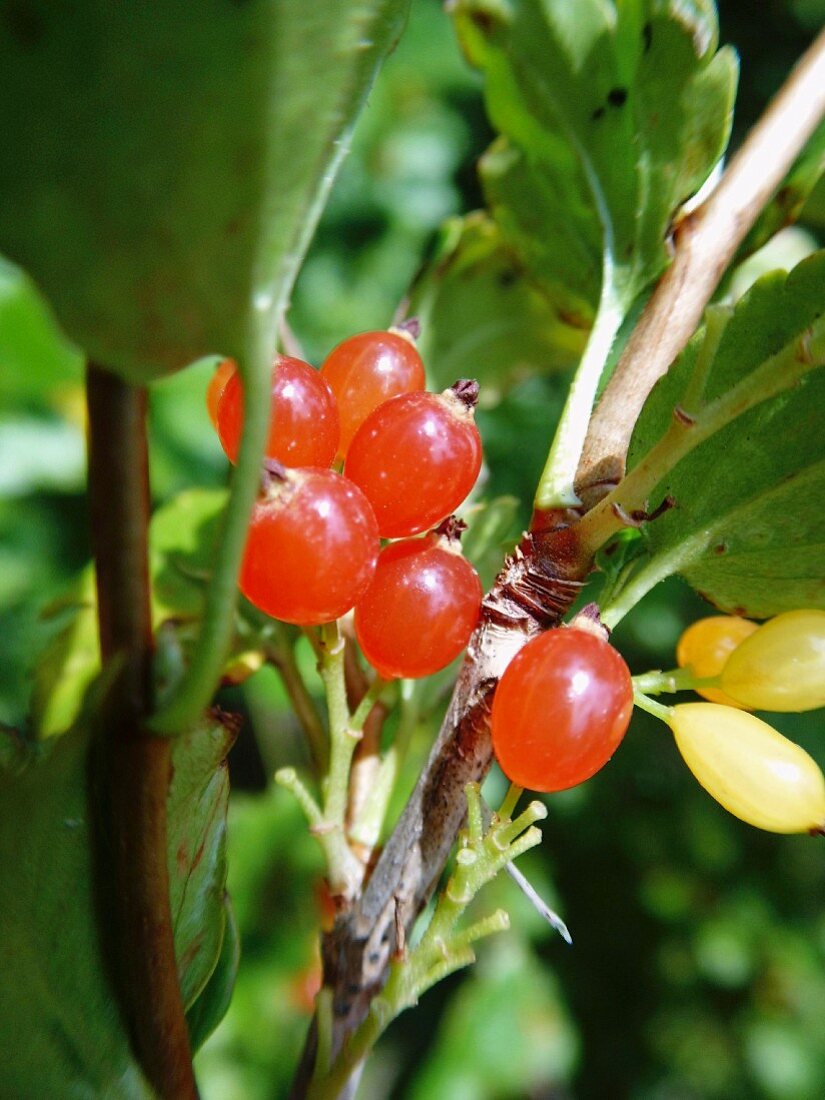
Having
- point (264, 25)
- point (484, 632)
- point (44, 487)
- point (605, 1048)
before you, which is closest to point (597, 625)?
point (484, 632)

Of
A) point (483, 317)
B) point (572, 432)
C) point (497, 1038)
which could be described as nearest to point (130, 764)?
point (572, 432)

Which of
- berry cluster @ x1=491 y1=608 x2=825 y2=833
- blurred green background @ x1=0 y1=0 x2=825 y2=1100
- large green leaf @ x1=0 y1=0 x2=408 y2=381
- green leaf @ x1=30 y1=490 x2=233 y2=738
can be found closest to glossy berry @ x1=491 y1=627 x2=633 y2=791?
berry cluster @ x1=491 y1=608 x2=825 y2=833

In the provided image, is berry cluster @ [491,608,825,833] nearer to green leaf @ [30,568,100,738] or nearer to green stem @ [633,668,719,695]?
green stem @ [633,668,719,695]

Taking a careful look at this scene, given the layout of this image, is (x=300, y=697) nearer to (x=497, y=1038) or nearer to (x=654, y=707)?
(x=654, y=707)

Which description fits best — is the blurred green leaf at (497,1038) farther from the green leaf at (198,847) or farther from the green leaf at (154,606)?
the green leaf at (198,847)

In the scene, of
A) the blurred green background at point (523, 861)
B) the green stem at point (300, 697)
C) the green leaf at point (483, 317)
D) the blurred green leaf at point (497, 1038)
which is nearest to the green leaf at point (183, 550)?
the green stem at point (300, 697)

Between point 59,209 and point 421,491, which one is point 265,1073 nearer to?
point 421,491
